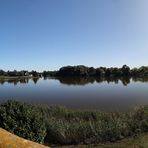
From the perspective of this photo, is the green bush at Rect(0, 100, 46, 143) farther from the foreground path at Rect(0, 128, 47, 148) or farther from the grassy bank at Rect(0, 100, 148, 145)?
the foreground path at Rect(0, 128, 47, 148)

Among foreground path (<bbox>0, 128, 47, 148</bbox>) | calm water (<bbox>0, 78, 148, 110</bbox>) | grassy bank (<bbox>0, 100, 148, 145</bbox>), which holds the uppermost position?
foreground path (<bbox>0, 128, 47, 148</bbox>)

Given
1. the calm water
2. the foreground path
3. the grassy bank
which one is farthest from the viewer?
the calm water

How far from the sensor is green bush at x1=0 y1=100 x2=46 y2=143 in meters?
10.3

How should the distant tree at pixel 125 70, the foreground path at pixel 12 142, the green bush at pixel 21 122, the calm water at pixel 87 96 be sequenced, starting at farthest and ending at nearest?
the distant tree at pixel 125 70 → the calm water at pixel 87 96 → the green bush at pixel 21 122 → the foreground path at pixel 12 142

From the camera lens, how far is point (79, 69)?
147375 mm

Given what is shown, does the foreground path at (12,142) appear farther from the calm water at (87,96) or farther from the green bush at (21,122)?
the calm water at (87,96)

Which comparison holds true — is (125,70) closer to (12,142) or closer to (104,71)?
(104,71)

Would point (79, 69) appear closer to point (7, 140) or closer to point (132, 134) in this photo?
point (132, 134)

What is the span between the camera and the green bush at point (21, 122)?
A: 1031 cm

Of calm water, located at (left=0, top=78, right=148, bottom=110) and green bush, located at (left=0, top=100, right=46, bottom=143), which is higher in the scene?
green bush, located at (left=0, top=100, right=46, bottom=143)

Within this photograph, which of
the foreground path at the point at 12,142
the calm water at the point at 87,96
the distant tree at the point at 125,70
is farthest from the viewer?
the distant tree at the point at 125,70

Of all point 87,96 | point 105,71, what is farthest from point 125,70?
point 87,96

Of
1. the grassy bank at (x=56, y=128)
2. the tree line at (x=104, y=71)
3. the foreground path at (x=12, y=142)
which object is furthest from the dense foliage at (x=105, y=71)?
the foreground path at (x=12, y=142)

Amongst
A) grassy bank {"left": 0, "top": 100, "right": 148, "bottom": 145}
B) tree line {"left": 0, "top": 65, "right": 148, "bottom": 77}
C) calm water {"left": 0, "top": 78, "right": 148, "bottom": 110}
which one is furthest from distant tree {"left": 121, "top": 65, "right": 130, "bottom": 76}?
grassy bank {"left": 0, "top": 100, "right": 148, "bottom": 145}
